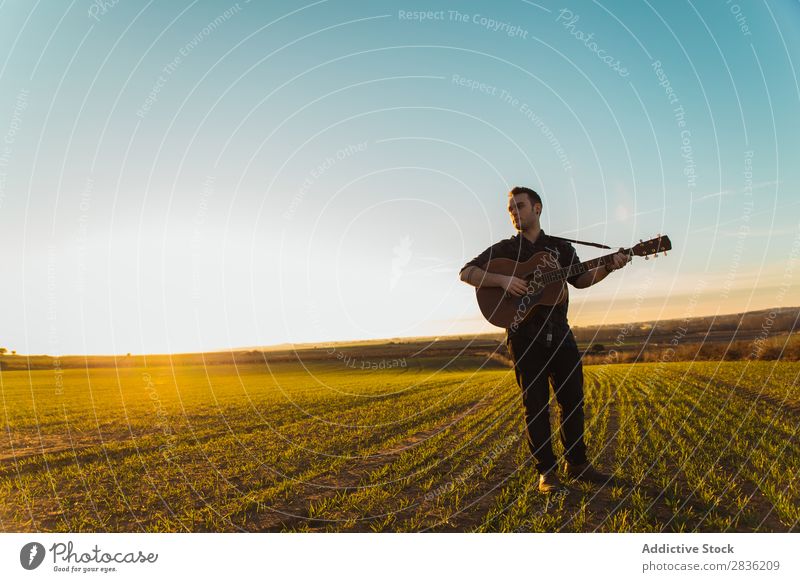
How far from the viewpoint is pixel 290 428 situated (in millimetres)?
14172

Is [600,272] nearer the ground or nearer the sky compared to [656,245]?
nearer the ground

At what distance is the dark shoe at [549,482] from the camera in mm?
6086

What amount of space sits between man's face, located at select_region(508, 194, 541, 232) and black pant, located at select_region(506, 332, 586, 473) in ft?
4.95

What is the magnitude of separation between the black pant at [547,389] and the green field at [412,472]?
0.54 metres

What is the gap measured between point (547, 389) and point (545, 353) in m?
0.50

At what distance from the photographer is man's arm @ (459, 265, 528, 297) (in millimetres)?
6363

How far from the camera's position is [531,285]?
20.9 feet

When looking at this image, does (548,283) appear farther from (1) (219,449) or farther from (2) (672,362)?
(2) (672,362)

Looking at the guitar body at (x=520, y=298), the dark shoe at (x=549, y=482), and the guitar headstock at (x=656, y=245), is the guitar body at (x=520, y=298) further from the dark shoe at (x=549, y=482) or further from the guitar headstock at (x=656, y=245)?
the dark shoe at (x=549, y=482)

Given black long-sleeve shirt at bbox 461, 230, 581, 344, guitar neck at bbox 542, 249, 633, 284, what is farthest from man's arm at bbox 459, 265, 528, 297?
guitar neck at bbox 542, 249, 633, 284

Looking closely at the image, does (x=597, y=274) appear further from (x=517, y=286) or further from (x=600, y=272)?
(x=517, y=286)
